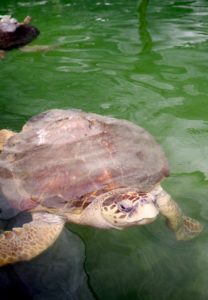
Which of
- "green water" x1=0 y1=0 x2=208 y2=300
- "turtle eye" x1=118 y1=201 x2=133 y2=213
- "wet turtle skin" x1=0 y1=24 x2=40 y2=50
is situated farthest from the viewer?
"wet turtle skin" x1=0 y1=24 x2=40 y2=50

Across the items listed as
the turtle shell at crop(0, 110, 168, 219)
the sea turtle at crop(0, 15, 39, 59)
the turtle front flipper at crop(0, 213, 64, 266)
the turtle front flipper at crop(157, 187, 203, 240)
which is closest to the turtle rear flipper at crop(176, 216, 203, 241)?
the turtle front flipper at crop(157, 187, 203, 240)

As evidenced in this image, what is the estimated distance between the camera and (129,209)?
7.45ft

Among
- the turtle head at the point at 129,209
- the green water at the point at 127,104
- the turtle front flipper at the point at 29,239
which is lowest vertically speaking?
the green water at the point at 127,104

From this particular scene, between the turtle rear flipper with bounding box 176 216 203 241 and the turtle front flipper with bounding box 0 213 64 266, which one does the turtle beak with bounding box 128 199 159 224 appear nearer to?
the turtle rear flipper with bounding box 176 216 203 241

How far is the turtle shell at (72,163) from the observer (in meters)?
2.40

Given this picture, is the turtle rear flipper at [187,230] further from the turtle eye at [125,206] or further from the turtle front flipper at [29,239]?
the turtle front flipper at [29,239]

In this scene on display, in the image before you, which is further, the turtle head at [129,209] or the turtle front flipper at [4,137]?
the turtle front flipper at [4,137]

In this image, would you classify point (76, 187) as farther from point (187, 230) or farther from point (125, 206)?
point (187, 230)

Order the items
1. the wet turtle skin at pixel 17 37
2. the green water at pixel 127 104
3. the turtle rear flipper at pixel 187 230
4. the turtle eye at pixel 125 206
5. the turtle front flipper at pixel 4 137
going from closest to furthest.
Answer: the green water at pixel 127 104 → the turtle eye at pixel 125 206 → the turtle rear flipper at pixel 187 230 → the turtle front flipper at pixel 4 137 → the wet turtle skin at pixel 17 37

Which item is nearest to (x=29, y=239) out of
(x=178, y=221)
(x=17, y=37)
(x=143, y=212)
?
(x=143, y=212)

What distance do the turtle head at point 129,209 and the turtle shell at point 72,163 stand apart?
152 mm

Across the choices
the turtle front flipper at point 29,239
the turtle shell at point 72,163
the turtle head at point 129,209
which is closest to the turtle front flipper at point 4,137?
the turtle shell at point 72,163

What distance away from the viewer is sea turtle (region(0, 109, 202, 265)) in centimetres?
228

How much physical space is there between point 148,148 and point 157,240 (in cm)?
72
